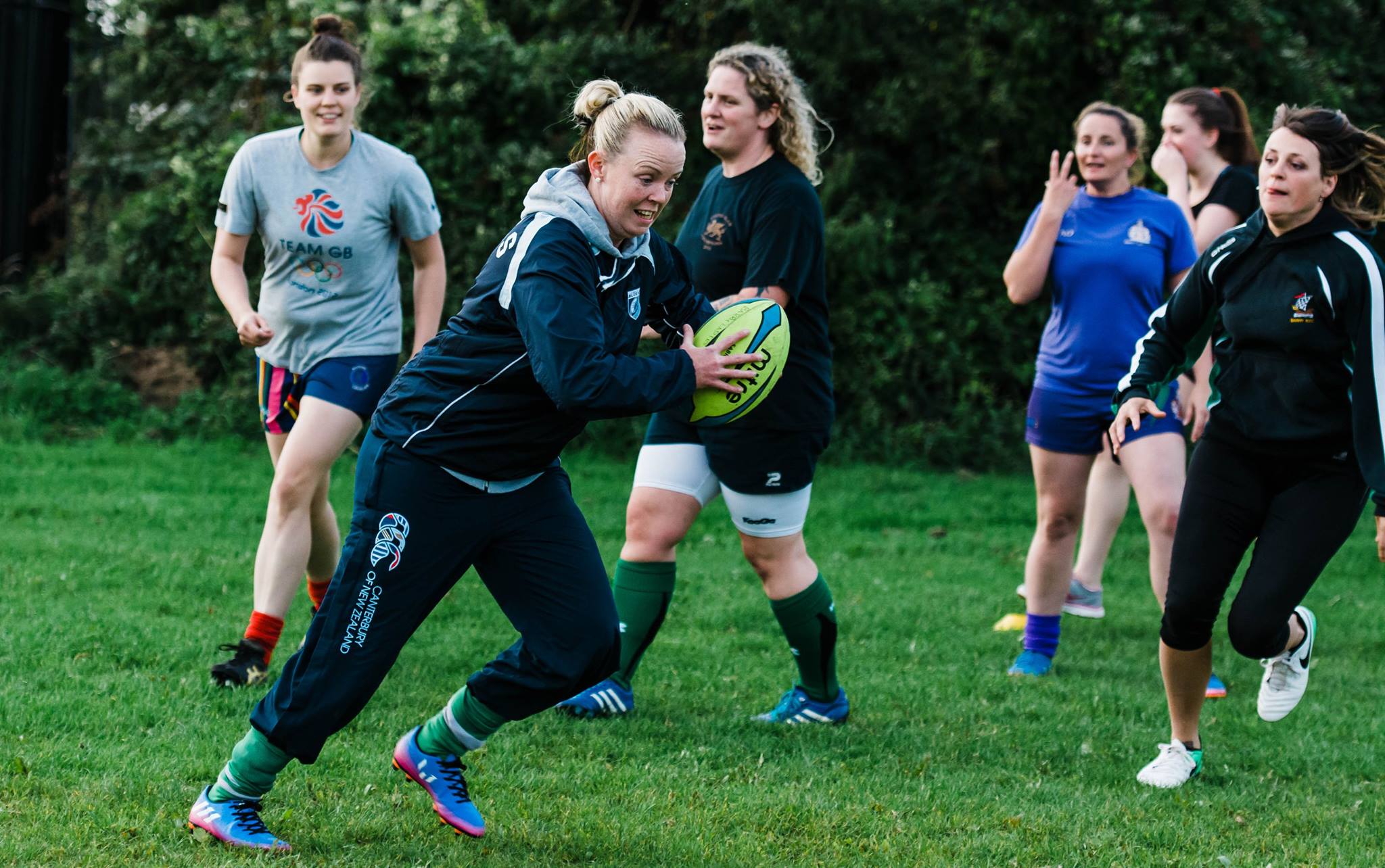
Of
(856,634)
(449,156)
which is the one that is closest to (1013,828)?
(856,634)

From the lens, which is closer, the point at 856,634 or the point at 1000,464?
the point at 856,634

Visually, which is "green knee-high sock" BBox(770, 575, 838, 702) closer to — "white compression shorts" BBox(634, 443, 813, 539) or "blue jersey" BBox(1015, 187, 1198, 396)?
"white compression shorts" BBox(634, 443, 813, 539)

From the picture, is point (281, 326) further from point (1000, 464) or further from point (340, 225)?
point (1000, 464)

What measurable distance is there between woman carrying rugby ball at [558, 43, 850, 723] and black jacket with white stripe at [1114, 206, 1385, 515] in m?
1.42

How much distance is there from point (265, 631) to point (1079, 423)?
3541 millimetres

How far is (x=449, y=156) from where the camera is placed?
11969 millimetres

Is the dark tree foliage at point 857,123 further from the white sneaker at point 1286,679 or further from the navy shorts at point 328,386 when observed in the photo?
the white sneaker at point 1286,679

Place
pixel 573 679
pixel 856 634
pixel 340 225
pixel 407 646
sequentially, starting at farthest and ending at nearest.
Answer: pixel 856 634 → pixel 407 646 → pixel 340 225 → pixel 573 679

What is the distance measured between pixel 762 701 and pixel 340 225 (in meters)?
2.53

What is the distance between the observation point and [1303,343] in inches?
180

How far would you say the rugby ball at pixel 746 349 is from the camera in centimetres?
391

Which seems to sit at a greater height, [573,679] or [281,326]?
[281,326]

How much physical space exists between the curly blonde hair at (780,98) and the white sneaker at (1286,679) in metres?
2.42

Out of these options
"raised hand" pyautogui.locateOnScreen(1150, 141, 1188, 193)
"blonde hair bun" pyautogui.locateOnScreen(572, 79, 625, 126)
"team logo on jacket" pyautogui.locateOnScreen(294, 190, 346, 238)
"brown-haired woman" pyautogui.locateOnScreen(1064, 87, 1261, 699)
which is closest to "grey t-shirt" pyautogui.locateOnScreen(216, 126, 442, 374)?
"team logo on jacket" pyautogui.locateOnScreen(294, 190, 346, 238)
